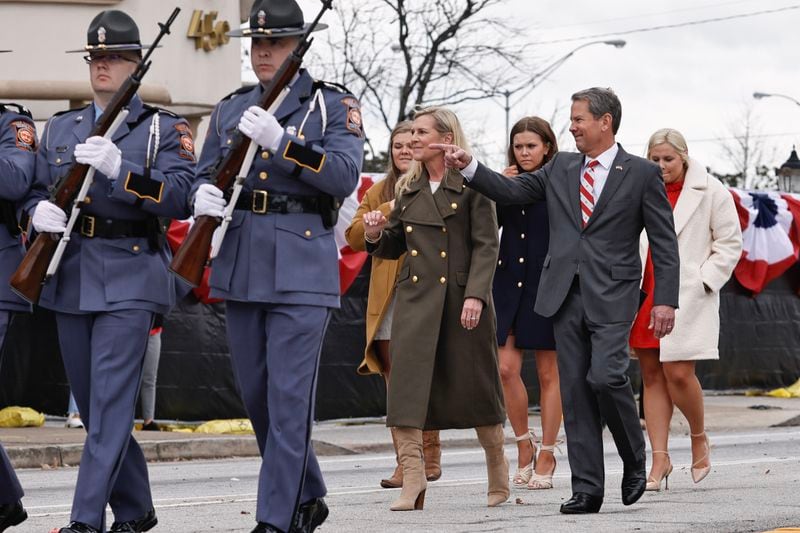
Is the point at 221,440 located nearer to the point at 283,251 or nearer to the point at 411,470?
the point at 411,470

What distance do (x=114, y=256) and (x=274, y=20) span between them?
1.20 meters

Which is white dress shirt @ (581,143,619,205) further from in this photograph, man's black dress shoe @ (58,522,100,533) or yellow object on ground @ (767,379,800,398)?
yellow object on ground @ (767,379,800,398)

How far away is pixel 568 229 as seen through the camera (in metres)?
8.13

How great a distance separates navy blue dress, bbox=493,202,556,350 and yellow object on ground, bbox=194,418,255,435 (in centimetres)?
511

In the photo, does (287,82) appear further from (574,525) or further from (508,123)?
(508,123)

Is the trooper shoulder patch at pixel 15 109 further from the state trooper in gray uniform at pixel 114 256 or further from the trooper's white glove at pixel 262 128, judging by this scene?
the trooper's white glove at pixel 262 128

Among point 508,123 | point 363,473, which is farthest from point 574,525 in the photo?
point 508,123

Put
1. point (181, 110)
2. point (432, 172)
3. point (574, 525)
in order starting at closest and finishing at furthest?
point (574, 525) → point (432, 172) → point (181, 110)

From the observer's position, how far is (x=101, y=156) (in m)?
6.78

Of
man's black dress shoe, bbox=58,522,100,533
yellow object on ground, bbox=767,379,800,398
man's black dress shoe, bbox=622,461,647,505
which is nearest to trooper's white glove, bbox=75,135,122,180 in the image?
man's black dress shoe, bbox=58,522,100,533

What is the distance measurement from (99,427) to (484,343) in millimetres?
2435

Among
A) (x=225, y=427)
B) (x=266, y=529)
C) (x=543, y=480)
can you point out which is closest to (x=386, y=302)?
(x=543, y=480)

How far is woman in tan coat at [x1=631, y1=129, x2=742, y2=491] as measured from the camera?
975cm

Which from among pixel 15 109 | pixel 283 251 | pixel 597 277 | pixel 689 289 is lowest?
pixel 689 289
